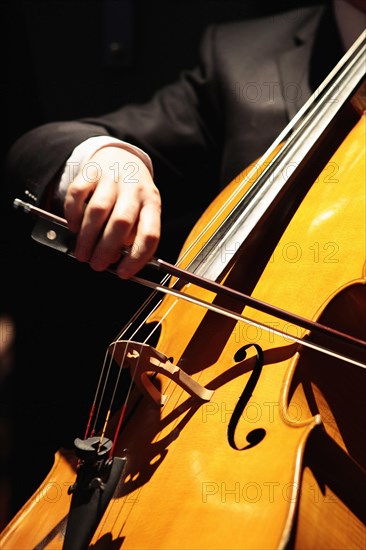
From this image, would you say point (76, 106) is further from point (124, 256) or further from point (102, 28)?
point (124, 256)

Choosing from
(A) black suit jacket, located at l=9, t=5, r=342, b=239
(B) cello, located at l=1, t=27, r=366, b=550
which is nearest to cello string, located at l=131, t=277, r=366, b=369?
(B) cello, located at l=1, t=27, r=366, b=550

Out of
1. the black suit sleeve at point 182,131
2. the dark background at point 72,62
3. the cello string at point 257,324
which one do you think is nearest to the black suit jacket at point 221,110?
the black suit sleeve at point 182,131

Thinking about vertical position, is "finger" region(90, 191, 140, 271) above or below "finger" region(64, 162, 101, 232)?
below

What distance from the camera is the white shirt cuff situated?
2.41 feet

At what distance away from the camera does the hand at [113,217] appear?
1.80 ft

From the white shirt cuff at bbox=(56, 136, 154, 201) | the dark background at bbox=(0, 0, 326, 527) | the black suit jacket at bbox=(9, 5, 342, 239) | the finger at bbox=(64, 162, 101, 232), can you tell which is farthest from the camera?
the dark background at bbox=(0, 0, 326, 527)

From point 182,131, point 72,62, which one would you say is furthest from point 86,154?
point 72,62

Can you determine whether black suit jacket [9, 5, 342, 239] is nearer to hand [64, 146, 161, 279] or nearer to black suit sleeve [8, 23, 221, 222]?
black suit sleeve [8, 23, 221, 222]

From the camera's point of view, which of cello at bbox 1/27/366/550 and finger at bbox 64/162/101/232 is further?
finger at bbox 64/162/101/232

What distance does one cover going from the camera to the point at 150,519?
48 centimetres

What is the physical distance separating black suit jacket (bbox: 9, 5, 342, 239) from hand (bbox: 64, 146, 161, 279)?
0.30m

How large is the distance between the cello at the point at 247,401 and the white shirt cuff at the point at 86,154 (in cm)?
14

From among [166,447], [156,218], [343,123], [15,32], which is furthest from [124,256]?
[15,32]

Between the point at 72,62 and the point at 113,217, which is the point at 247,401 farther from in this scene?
the point at 72,62
